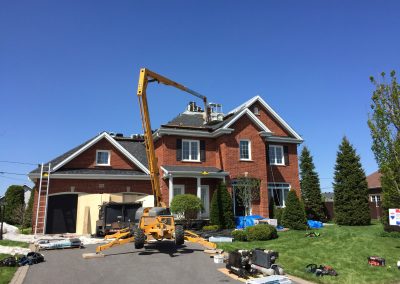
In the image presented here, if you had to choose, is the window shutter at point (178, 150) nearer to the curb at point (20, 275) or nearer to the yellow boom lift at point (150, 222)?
the yellow boom lift at point (150, 222)

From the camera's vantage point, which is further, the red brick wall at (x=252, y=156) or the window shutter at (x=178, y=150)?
the window shutter at (x=178, y=150)

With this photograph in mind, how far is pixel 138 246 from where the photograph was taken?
41.9 ft

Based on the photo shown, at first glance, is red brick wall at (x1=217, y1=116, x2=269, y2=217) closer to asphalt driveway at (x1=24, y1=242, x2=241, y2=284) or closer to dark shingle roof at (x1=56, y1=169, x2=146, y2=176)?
dark shingle roof at (x1=56, y1=169, x2=146, y2=176)

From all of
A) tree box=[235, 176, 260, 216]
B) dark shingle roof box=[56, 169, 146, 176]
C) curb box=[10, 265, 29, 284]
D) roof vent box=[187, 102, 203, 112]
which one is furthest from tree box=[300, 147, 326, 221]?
curb box=[10, 265, 29, 284]

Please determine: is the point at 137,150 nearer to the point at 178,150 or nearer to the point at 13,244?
the point at 178,150

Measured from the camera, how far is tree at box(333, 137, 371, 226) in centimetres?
2503

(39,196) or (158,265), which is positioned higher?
(39,196)

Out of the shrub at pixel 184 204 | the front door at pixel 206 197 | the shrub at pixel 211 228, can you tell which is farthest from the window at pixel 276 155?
the shrub at pixel 211 228

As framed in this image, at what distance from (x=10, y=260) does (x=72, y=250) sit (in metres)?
3.94

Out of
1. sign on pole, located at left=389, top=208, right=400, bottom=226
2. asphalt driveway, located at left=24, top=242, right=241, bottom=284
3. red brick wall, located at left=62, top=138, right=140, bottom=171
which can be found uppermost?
red brick wall, located at left=62, top=138, right=140, bottom=171

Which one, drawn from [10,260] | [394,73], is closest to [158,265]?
[10,260]

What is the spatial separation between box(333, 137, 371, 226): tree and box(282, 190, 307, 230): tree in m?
5.67

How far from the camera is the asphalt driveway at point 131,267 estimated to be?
31.4ft

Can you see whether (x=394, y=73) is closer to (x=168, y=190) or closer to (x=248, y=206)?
(x=248, y=206)
